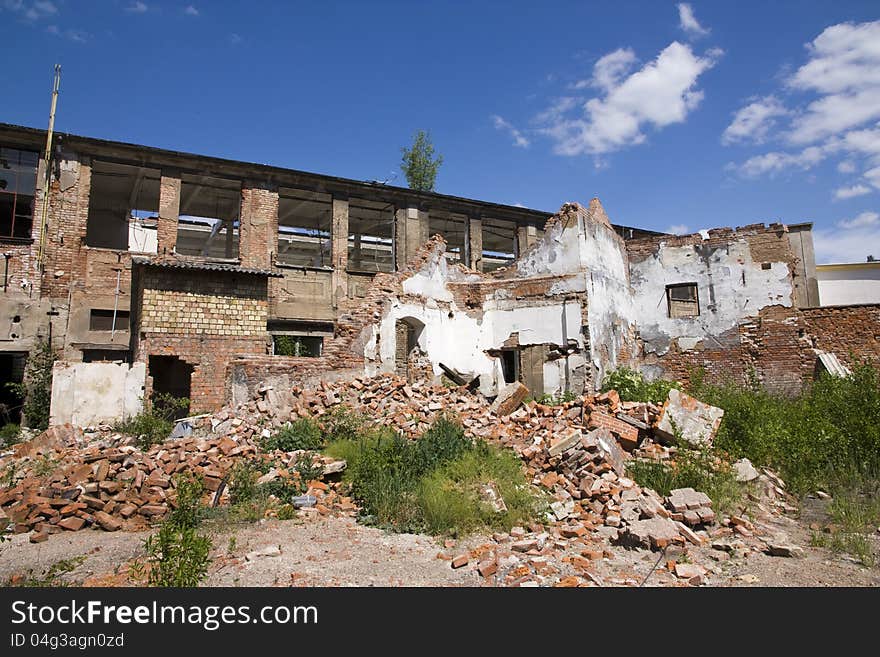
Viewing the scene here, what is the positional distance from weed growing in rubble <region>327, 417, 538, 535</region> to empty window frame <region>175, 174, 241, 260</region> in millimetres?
13261

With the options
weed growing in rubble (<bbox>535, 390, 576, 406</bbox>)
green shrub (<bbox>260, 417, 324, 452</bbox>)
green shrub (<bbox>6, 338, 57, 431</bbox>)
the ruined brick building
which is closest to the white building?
the ruined brick building

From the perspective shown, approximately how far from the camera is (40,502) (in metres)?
7.33

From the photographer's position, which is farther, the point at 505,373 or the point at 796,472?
the point at 505,373

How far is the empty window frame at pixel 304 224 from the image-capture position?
69.5ft

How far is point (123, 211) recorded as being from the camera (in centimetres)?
2205

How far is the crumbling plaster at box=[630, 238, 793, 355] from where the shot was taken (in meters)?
16.0

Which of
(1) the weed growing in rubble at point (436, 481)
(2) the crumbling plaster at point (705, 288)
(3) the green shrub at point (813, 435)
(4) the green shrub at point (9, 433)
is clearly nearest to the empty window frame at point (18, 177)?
(4) the green shrub at point (9, 433)

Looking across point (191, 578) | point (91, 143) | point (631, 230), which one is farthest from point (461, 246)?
point (191, 578)

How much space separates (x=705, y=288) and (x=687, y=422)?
795 cm

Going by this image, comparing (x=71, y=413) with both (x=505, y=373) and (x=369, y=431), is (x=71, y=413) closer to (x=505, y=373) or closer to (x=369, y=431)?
(x=369, y=431)

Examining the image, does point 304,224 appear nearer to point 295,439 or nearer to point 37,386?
point 37,386

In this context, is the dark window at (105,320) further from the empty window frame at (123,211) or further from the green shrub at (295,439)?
the green shrub at (295,439)

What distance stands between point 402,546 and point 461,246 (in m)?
22.0

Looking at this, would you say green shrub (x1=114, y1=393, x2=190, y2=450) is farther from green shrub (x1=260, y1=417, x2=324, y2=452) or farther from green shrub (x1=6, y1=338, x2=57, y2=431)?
green shrub (x1=6, y1=338, x2=57, y2=431)
